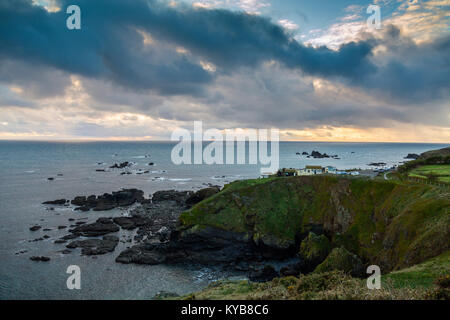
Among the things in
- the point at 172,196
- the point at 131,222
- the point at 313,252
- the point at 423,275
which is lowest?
the point at 131,222

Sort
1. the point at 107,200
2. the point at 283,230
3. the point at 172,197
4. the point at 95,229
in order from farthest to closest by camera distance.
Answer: the point at 172,197
the point at 107,200
the point at 95,229
the point at 283,230

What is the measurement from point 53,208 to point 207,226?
50089 mm

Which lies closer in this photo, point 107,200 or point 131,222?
point 131,222

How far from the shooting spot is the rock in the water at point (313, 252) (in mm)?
39562

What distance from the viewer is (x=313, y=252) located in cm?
4041

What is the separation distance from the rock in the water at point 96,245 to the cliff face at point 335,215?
1337cm

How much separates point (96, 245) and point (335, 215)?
1784 inches

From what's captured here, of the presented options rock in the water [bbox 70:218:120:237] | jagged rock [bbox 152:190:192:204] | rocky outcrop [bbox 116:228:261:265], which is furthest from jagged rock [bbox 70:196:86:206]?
rocky outcrop [bbox 116:228:261:265]

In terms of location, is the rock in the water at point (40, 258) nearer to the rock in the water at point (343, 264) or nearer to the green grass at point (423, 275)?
the rock in the water at point (343, 264)

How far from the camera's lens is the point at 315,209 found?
178 feet

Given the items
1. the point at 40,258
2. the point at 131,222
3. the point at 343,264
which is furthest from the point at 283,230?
the point at 40,258

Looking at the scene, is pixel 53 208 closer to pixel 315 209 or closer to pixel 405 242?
pixel 315 209

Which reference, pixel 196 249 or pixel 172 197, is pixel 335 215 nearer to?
pixel 196 249
